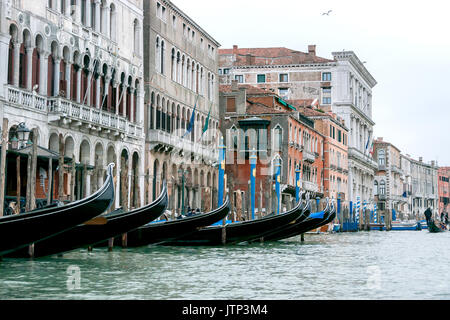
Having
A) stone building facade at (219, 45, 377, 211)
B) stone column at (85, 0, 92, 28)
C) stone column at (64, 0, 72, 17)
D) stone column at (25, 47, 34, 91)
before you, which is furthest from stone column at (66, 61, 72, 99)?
stone building facade at (219, 45, 377, 211)

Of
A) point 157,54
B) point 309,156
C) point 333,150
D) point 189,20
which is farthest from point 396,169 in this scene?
point 157,54

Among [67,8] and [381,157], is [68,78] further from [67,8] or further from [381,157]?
[381,157]

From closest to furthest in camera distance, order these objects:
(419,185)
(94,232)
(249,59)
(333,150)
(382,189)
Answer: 1. (94,232)
2. (333,150)
3. (249,59)
4. (382,189)
5. (419,185)

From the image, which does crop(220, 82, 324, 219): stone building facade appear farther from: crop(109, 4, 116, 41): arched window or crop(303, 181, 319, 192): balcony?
crop(109, 4, 116, 41): arched window

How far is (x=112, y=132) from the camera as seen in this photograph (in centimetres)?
2025

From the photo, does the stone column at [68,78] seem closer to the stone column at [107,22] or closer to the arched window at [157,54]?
the stone column at [107,22]

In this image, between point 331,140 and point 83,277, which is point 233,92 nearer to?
point 331,140

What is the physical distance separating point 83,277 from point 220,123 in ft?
69.5

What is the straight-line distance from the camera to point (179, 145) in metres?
24.8

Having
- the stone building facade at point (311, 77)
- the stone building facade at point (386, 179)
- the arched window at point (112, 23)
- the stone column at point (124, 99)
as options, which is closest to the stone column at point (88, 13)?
the arched window at point (112, 23)

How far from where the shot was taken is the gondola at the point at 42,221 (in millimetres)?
9398

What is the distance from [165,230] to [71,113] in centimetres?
435
